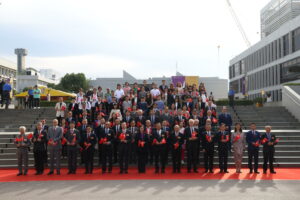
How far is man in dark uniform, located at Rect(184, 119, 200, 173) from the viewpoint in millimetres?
13211

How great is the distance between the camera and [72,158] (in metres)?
13.3

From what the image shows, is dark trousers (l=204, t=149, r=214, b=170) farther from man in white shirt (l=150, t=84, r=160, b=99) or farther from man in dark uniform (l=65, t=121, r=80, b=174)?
man in white shirt (l=150, t=84, r=160, b=99)

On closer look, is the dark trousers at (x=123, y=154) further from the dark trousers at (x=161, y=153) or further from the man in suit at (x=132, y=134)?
the dark trousers at (x=161, y=153)

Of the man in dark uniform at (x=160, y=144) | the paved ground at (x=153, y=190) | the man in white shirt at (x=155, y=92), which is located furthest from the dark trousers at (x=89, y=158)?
the man in white shirt at (x=155, y=92)

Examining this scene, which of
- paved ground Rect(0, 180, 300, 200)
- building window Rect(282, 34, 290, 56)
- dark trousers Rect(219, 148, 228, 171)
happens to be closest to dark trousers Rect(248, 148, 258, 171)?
dark trousers Rect(219, 148, 228, 171)

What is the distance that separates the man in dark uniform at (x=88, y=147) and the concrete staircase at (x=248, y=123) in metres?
1.57

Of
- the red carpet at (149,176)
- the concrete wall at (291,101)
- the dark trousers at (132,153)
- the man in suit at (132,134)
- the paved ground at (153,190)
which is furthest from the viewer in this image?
the concrete wall at (291,101)

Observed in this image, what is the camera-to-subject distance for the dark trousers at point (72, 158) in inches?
521

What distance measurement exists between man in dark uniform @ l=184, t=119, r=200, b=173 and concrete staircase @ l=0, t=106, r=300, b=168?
1.33 m

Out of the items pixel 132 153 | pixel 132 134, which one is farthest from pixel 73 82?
pixel 132 134

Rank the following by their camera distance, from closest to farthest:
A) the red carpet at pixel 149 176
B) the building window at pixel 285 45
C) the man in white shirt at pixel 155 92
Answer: the red carpet at pixel 149 176
the man in white shirt at pixel 155 92
the building window at pixel 285 45

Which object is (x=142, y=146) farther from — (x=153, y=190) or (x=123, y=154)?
(x=153, y=190)

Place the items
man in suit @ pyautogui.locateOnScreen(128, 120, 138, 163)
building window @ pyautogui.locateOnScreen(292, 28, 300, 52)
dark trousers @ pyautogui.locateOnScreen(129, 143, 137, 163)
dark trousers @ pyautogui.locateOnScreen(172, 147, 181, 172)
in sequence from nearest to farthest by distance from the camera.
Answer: dark trousers @ pyautogui.locateOnScreen(172, 147, 181, 172)
man in suit @ pyautogui.locateOnScreen(128, 120, 138, 163)
dark trousers @ pyautogui.locateOnScreen(129, 143, 137, 163)
building window @ pyautogui.locateOnScreen(292, 28, 300, 52)

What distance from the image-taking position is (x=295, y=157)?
14758 millimetres
